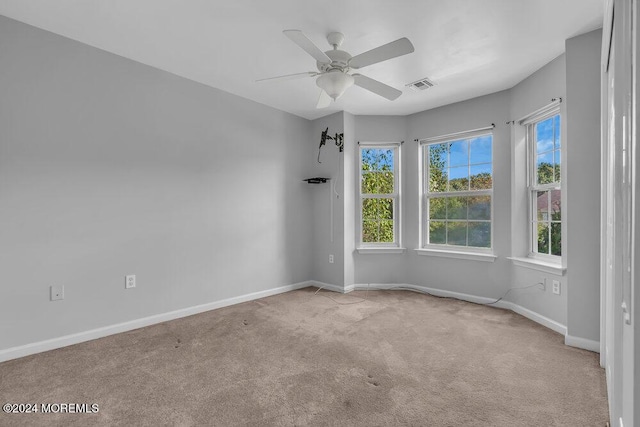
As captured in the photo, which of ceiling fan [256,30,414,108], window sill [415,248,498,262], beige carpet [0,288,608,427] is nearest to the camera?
beige carpet [0,288,608,427]

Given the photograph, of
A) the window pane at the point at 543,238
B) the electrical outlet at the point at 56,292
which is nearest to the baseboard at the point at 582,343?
the window pane at the point at 543,238

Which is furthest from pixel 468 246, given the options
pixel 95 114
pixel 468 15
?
pixel 95 114

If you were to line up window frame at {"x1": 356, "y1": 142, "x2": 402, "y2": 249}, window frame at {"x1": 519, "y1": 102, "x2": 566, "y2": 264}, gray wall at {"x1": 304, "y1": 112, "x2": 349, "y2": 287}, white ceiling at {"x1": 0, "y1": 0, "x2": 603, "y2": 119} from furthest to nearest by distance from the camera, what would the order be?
window frame at {"x1": 356, "y1": 142, "x2": 402, "y2": 249}
gray wall at {"x1": 304, "y1": 112, "x2": 349, "y2": 287}
window frame at {"x1": 519, "y1": 102, "x2": 566, "y2": 264}
white ceiling at {"x1": 0, "y1": 0, "x2": 603, "y2": 119}

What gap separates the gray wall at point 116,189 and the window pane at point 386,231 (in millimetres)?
1576

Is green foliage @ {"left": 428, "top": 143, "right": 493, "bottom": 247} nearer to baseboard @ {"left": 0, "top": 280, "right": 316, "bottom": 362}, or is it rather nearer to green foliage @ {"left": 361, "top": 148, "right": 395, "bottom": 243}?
green foliage @ {"left": 361, "top": 148, "right": 395, "bottom": 243}

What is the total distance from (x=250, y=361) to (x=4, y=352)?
178 cm

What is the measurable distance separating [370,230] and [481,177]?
1.60m

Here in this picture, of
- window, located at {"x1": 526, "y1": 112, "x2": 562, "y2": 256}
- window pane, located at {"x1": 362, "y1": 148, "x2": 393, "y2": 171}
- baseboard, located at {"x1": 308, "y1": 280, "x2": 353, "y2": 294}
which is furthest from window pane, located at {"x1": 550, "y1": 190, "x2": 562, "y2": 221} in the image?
baseboard, located at {"x1": 308, "y1": 280, "x2": 353, "y2": 294}

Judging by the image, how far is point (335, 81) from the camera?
2.41 m

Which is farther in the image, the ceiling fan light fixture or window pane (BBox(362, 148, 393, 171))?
window pane (BBox(362, 148, 393, 171))

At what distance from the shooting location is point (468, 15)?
2.29 m

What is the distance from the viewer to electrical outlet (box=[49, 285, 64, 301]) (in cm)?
249

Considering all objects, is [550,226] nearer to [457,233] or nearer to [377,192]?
[457,233]

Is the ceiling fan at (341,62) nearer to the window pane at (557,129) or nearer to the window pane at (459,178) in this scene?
the window pane at (557,129)
